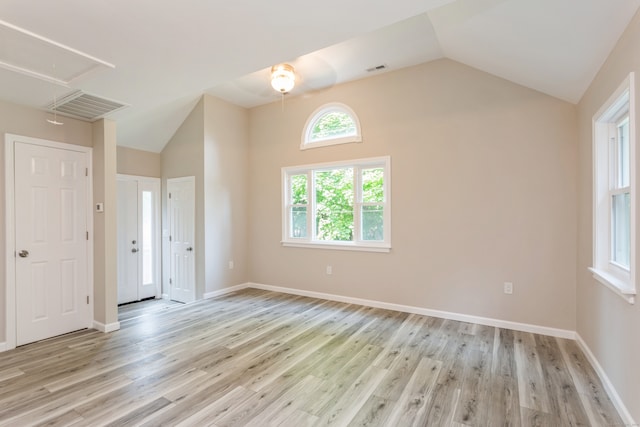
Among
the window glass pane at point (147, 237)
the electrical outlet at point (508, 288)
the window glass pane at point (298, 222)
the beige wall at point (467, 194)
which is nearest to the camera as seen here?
the beige wall at point (467, 194)

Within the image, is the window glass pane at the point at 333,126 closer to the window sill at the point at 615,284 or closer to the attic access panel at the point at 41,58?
the attic access panel at the point at 41,58

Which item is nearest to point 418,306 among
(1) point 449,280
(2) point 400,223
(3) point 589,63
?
(1) point 449,280

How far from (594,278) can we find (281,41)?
321cm

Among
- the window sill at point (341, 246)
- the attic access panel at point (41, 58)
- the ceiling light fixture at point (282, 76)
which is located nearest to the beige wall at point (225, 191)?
the window sill at point (341, 246)

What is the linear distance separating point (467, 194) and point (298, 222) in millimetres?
2681

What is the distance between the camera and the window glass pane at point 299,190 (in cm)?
529

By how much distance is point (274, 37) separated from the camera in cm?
216

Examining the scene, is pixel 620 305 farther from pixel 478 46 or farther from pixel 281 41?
pixel 281 41

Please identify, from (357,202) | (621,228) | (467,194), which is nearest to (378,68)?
(357,202)

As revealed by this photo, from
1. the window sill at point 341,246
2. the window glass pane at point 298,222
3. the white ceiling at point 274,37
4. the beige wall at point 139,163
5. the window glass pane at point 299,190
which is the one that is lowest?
the window sill at point 341,246

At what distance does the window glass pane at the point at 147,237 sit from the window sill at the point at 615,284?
6065 mm

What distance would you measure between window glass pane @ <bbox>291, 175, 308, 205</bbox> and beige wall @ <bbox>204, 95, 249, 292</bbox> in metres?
0.96

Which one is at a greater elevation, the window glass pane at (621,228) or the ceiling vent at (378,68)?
the ceiling vent at (378,68)

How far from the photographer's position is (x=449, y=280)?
3.94 meters
